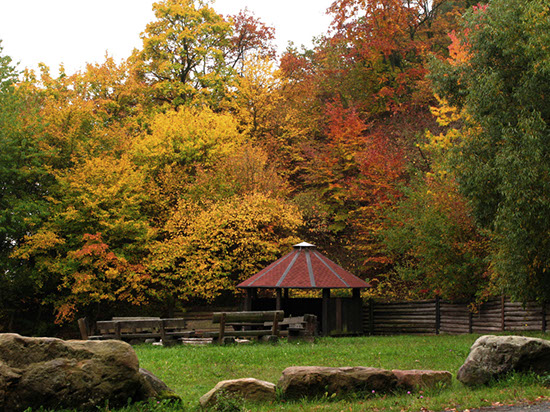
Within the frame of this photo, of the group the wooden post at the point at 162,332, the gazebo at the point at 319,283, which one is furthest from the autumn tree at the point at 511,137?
the wooden post at the point at 162,332

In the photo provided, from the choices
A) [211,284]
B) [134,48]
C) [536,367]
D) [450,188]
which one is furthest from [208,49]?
[536,367]

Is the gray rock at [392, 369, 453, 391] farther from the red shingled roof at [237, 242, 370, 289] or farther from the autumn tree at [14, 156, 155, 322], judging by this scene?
the autumn tree at [14, 156, 155, 322]

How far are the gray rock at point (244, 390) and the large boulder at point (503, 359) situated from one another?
9.98ft

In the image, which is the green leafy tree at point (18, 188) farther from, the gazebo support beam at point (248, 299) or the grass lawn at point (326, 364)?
the grass lawn at point (326, 364)

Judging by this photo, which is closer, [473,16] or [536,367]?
[536,367]

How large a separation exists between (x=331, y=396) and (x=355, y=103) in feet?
101

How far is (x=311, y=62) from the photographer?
47.1 m

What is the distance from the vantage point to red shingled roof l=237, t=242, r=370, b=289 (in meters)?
23.3

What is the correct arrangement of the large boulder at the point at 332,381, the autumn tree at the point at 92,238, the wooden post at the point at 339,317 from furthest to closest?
the autumn tree at the point at 92,238, the wooden post at the point at 339,317, the large boulder at the point at 332,381

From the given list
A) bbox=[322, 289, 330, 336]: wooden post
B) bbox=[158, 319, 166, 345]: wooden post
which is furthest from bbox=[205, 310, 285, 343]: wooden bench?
bbox=[322, 289, 330, 336]: wooden post

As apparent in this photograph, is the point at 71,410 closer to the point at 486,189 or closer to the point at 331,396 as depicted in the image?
the point at 331,396

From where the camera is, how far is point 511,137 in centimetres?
1574

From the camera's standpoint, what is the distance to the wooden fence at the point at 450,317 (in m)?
21.9

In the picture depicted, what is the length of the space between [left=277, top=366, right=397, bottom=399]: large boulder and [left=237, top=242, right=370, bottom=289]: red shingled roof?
14.0 m
